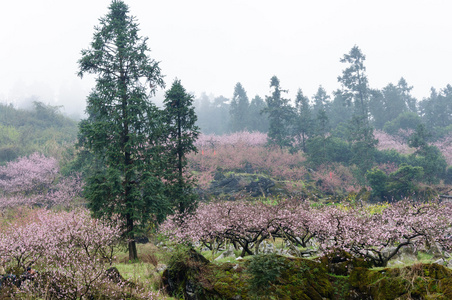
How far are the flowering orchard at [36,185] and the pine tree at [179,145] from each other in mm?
15924

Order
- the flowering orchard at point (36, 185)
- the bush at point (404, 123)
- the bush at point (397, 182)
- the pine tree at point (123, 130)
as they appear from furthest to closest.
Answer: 1. the bush at point (404, 123)
2. the flowering orchard at point (36, 185)
3. the bush at point (397, 182)
4. the pine tree at point (123, 130)

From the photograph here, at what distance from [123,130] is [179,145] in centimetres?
449

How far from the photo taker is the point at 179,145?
1994 cm

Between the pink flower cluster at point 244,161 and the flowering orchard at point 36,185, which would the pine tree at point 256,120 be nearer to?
the pink flower cluster at point 244,161

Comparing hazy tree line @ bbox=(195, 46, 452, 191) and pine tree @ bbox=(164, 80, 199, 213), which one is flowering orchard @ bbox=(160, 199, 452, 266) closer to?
pine tree @ bbox=(164, 80, 199, 213)

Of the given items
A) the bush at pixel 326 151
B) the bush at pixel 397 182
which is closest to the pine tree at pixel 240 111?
the bush at pixel 326 151

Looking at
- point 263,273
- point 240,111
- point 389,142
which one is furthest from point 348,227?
point 240,111

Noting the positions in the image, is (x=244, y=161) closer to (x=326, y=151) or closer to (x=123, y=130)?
(x=326, y=151)

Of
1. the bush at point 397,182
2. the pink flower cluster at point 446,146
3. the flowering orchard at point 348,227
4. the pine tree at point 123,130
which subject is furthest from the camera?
the pink flower cluster at point 446,146

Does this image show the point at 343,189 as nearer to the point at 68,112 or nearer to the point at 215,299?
the point at 215,299

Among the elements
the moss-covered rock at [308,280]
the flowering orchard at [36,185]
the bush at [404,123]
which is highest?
the bush at [404,123]

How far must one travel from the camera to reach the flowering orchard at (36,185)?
30.6 metres

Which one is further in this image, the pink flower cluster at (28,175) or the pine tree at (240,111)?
the pine tree at (240,111)

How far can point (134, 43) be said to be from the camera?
17.0 meters
